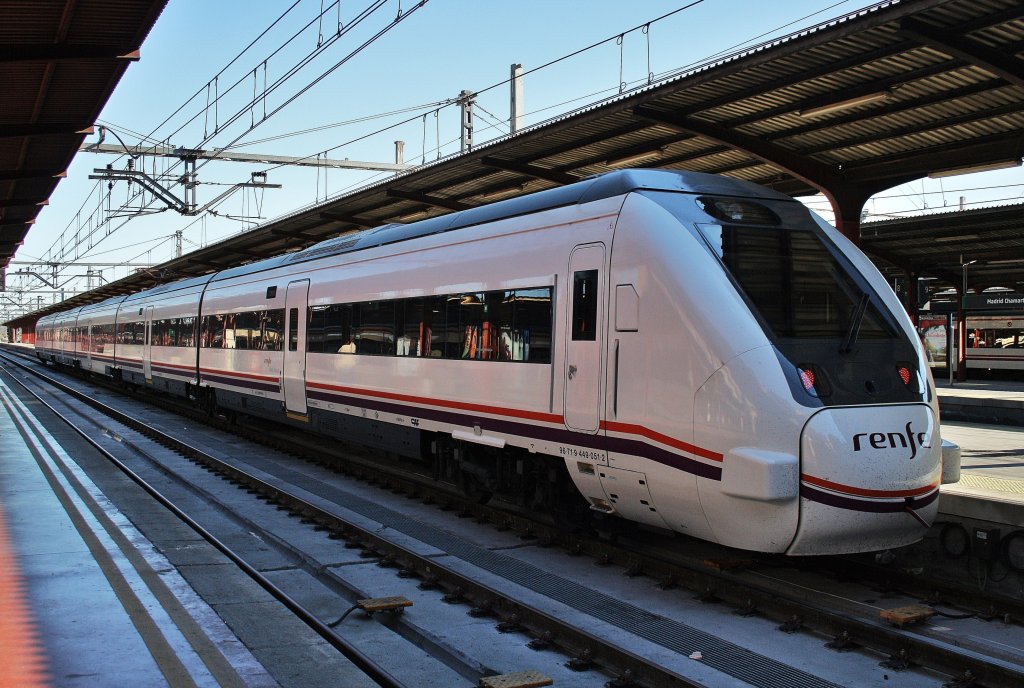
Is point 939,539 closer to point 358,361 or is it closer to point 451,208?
point 358,361

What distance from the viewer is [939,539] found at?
7492 millimetres

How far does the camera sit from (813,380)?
6238 millimetres

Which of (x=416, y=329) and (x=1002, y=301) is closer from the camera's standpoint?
(x=416, y=329)

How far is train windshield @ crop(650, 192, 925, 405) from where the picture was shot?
636cm

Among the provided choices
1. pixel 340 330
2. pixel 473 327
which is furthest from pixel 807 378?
pixel 340 330

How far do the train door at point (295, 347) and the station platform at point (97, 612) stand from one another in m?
4.67

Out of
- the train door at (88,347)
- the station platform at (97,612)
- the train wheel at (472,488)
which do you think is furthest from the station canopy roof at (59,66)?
the train door at (88,347)

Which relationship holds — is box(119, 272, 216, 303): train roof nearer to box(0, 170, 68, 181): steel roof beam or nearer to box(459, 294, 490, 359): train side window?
box(0, 170, 68, 181): steel roof beam

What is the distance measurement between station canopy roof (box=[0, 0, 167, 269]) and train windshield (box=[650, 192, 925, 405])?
5584 millimetres

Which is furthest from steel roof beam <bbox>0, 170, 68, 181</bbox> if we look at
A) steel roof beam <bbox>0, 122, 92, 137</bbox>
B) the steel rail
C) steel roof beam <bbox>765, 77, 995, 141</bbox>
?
steel roof beam <bbox>765, 77, 995, 141</bbox>

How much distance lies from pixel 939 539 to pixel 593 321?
342 centimetres

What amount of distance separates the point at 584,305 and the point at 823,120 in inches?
257

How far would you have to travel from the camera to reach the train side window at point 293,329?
14.5 metres

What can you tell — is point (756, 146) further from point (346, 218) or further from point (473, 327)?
point (346, 218)
